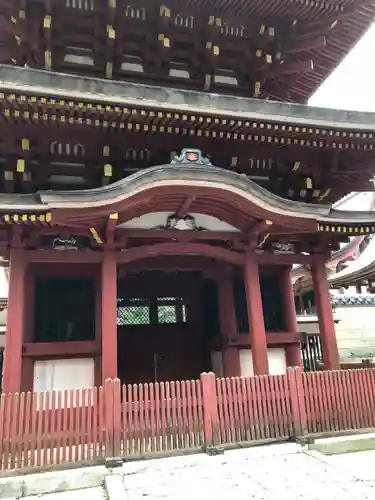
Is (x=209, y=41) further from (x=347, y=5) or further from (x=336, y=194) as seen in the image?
(x=336, y=194)

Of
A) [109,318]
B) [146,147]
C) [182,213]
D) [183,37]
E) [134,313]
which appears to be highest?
[183,37]

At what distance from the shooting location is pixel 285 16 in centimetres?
922

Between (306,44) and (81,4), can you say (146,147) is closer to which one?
(81,4)

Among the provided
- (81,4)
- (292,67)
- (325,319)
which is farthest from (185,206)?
(292,67)

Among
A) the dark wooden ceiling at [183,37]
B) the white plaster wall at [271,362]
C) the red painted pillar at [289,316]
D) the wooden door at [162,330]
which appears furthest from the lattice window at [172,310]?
the dark wooden ceiling at [183,37]

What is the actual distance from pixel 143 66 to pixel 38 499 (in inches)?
342

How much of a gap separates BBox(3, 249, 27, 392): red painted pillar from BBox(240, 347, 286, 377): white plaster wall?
16.2 ft

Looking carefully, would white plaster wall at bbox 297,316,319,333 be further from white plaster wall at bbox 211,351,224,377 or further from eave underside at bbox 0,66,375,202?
eave underside at bbox 0,66,375,202

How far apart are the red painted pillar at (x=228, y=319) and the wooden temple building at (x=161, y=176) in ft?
0.12

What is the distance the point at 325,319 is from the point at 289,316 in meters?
1.34

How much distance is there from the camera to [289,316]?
10047 mm

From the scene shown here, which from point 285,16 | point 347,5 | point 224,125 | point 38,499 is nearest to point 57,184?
point 224,125

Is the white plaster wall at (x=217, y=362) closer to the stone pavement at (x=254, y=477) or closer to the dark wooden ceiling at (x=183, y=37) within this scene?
the stone pavement at (x=254, y=477)

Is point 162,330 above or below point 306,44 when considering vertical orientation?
below
